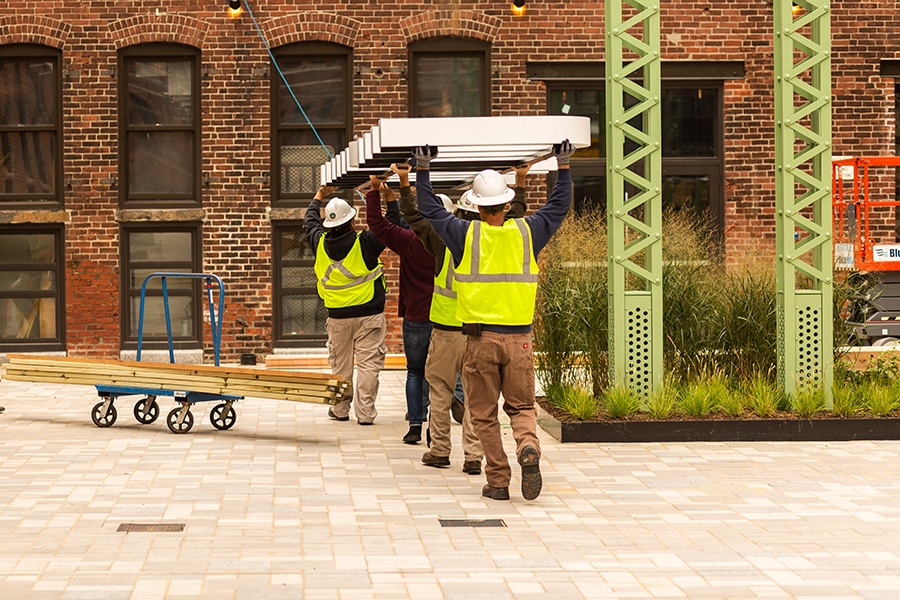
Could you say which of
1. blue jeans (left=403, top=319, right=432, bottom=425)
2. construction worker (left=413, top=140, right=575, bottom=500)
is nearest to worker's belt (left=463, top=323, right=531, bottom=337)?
construction worker (left=413, top=140, right=575, bottom=500)

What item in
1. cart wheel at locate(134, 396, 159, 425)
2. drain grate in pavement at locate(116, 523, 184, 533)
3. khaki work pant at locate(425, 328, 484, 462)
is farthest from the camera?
cart wheel at locate(134, 396, 159, 425)

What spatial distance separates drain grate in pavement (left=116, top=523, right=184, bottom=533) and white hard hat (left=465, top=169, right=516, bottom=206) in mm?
2706

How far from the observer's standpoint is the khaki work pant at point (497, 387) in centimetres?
873

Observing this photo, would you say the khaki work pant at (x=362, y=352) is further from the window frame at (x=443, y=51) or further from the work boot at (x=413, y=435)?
the window frame at (x=443, y=51)

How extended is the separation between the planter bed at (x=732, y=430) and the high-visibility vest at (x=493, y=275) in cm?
254

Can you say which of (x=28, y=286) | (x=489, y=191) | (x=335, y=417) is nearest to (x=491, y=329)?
(x=489, y=191)

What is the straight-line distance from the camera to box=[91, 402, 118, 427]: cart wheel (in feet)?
40.3

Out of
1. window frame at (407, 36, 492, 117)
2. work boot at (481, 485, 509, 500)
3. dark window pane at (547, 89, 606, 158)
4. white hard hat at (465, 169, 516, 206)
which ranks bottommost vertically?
work boot at (481, 485, 509, 500)

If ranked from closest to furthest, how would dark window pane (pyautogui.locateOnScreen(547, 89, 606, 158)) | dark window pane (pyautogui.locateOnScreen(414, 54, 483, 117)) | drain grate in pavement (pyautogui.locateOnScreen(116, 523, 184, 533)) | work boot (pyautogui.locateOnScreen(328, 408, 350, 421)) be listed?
drain grate in pavement (pyautogui.locateOnScreen(116, 523, 184, 533)) → work boot (pyautogui.locateOnScreen(328, 408, 350, 421)) → dark window pane (pyautogui.locateOnScreen(414, 54, 483, 117)) → dark window pane (pyautogui.locateOnScreen(547, 89, 606, 158))

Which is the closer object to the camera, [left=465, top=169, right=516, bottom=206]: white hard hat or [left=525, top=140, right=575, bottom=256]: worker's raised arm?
[left=465, top=169, right=516, bottom=206]: white hard hat

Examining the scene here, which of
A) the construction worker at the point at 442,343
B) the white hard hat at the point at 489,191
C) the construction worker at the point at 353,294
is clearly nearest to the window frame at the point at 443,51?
the construction worker at the point at 353,294

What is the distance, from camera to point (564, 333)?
476 inches

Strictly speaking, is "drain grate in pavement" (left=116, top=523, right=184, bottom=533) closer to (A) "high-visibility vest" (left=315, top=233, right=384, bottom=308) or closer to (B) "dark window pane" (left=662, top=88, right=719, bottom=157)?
(A) "high-visibility vest" (left=315, top=233, right=384, bottom=308)

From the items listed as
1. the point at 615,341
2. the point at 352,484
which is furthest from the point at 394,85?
the point at 352,484
